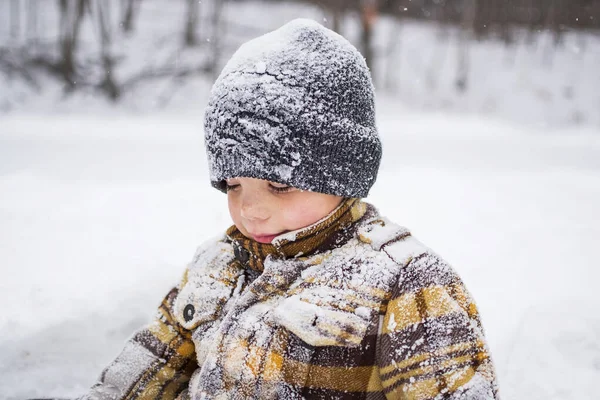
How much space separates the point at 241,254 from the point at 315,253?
21 cm

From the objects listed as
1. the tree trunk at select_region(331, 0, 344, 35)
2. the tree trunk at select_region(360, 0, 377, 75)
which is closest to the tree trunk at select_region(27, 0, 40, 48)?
the tree trunk at select_region(331, 0, 344, 35)

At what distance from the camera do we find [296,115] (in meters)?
0.97

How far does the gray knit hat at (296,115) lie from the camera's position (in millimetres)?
977

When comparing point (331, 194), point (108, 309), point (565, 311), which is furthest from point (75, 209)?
point (565, 311)

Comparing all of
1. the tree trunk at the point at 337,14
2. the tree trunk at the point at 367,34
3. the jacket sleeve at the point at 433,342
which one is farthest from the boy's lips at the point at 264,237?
the tree trunk at the point at 367,34

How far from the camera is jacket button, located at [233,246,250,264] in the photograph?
1146 mm

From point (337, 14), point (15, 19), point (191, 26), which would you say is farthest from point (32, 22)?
point (337, 14)

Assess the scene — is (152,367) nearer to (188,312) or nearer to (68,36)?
(188,312)

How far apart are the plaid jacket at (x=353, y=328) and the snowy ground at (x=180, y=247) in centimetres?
80

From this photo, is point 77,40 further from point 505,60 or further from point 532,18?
point 532,18

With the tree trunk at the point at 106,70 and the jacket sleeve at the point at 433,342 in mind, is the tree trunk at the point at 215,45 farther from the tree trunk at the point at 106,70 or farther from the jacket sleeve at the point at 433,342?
the jacket sleeve at the point at 433,342

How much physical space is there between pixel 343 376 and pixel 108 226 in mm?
2171

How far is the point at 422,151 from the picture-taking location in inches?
237

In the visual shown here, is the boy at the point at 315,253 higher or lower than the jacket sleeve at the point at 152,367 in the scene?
higher
